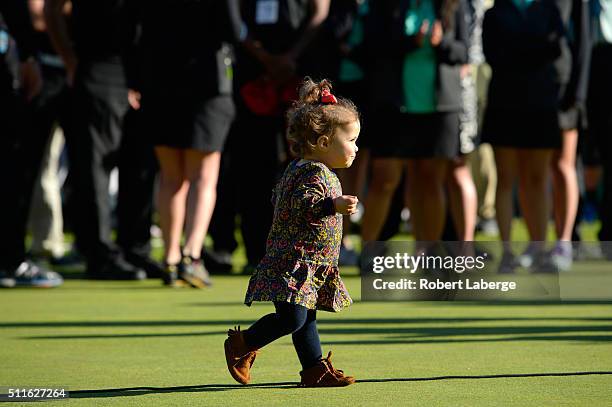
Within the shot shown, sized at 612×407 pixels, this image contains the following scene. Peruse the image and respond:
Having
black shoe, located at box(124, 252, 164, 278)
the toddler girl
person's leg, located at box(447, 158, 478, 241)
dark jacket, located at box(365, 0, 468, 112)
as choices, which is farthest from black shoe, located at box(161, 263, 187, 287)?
the toddler girl

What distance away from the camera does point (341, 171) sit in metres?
9.95

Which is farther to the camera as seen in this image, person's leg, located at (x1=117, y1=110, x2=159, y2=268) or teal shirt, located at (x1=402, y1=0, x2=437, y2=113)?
person's leg, located at (x1=117, y1=110, x2=159, y2=268)

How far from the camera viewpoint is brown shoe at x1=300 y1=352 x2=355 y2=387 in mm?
4613

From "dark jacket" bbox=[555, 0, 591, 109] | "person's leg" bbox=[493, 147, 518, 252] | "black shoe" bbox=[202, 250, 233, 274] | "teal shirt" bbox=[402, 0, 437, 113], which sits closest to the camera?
"teal shirt" bbox=[402, 0, 437, 113]

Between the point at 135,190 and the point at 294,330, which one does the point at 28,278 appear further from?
the point at 294,330

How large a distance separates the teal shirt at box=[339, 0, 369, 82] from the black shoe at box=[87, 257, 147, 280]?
1.90 meters

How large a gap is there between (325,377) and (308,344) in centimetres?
16

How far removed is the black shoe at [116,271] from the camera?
9.06 meters

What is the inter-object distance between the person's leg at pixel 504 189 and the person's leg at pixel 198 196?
197 centimetres

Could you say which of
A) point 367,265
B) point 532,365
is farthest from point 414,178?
point 532,365

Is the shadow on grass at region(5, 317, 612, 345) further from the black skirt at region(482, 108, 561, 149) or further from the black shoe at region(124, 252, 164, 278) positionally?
the black shoe at region(124, 252, 164, 278)

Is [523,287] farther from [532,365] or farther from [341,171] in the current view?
[532,365]

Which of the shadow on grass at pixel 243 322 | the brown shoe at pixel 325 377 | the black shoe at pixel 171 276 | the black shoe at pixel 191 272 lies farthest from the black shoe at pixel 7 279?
the brown shoe at pixel 325 377

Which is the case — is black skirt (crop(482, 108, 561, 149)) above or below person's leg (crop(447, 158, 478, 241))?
above
